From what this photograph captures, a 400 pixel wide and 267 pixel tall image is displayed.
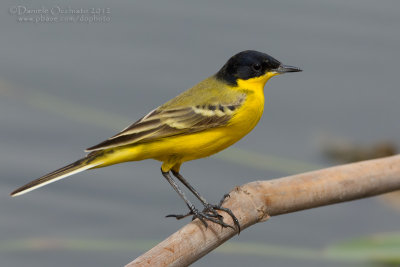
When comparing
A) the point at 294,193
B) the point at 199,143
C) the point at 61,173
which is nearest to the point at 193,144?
the point at 199,143

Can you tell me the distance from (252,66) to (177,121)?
0.63 metres

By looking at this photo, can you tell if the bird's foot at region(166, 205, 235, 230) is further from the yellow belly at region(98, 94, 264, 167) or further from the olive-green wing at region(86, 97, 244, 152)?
the olive-green wing at region(86, 97, 244, 152)

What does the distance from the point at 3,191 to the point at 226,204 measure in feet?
7.52

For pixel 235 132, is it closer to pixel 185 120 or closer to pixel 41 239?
pixel 185 120

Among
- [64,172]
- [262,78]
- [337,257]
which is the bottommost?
[337,257]

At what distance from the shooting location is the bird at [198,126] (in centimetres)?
445

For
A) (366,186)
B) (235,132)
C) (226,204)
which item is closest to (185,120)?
(235,132)

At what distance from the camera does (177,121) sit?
4715 millimetres

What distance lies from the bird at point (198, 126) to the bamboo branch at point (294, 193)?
0.10 meters

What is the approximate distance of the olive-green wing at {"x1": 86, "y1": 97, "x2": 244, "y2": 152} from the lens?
4570 millimetres

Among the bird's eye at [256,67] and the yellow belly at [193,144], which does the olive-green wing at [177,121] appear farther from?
the bird's eye at [256,67]

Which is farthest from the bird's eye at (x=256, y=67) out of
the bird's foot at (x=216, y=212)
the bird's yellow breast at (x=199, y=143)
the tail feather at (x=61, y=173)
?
the tail feather at (x=61, y=173)

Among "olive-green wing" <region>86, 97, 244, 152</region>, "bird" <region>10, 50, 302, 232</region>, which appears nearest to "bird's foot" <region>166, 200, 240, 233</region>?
"bird" <region>10, 50, 302, 232</region>

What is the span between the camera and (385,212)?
6.83 m
